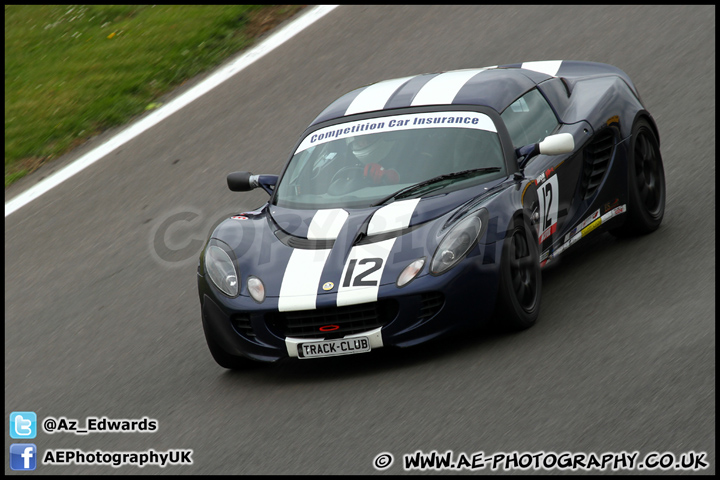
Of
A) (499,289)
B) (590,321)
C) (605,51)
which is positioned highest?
(499,289)

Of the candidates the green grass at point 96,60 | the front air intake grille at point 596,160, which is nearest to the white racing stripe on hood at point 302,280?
the front air intake grille at point 596,160

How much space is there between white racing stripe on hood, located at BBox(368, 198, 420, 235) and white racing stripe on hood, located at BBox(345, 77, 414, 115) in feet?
3.49

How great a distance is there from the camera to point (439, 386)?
17.5 feet

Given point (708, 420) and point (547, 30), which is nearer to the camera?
point (708, 420)

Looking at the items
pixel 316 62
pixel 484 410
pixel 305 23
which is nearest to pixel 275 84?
pixel 316 62

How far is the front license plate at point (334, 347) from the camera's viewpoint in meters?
5.60

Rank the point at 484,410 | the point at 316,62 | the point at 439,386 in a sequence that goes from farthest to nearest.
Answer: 1. the point at 316,62
2. the point at 439,386
3. the point at 484,410

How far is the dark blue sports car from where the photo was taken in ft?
18.4

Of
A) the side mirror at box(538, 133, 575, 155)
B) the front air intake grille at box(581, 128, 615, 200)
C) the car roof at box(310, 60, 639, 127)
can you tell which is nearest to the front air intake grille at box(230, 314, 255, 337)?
the car roof at box(310, 60, 639, 127)

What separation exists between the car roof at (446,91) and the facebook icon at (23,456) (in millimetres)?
2924

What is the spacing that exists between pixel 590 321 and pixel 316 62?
6398mm

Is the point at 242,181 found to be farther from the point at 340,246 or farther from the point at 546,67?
the point at 546,67

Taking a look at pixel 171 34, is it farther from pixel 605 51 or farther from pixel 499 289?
pixel 499 289

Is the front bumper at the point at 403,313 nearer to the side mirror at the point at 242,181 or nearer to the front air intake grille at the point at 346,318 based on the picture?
the front air intake grille at the point at 346,318
